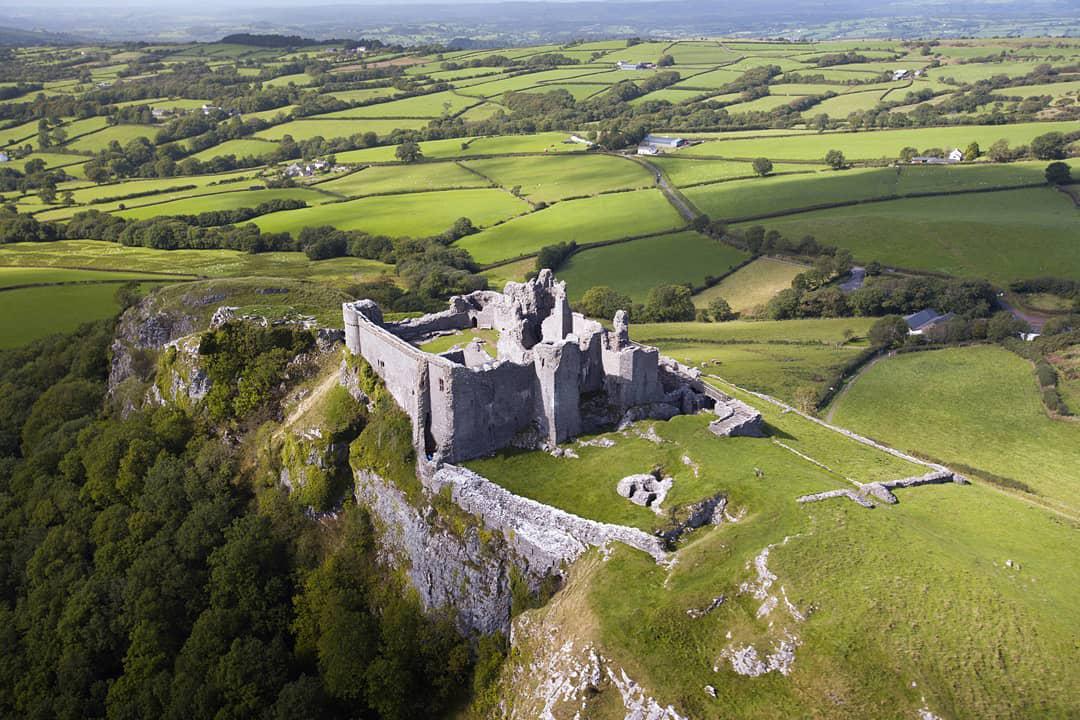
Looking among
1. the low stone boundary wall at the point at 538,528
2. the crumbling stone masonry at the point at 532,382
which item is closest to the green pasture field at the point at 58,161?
the crumbling stone masonry at the point at 532,382

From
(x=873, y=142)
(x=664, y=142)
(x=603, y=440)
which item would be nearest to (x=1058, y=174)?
(x=873, y=142)

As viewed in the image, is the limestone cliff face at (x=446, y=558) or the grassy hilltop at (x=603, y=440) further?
the limestone cliff face at (x=446, y=558)

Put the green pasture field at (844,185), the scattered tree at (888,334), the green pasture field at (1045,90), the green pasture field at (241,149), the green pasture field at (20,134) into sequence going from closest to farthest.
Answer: the scattered tree at (888,334), the green pasture field at (844,185), the green pasture field at (1045,90), the green pasture field at (241,149), the green pasture field at (20,134)

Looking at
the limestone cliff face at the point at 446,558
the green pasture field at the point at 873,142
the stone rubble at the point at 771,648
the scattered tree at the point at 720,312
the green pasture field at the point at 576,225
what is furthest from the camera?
the green pasture field at the point at 873,142

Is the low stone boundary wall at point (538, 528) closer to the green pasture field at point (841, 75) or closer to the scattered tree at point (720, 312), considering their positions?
the scattered tree at point (720, 312)

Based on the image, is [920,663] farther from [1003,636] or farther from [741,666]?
[741,666]

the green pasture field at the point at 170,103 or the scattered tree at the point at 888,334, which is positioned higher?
the scattered tree at the point at 888,334

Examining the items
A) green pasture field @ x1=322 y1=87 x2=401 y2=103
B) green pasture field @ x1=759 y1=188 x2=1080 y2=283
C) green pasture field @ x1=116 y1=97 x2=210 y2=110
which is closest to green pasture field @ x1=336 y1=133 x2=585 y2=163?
green pasture field @ x1=322 y1=87 x2=401 y2=103
